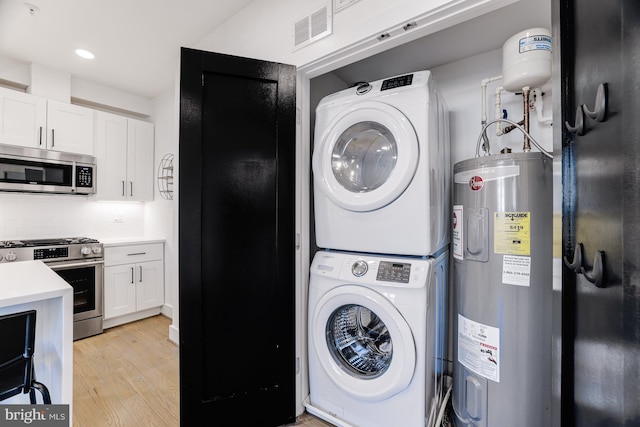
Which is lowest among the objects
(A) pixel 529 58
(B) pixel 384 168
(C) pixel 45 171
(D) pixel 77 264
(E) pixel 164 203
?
(D) pixel 77 264

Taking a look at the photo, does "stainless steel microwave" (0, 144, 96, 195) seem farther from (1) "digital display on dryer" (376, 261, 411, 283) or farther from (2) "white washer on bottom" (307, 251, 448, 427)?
(1) "digital display on dryer" (376, 261, 411, 283)

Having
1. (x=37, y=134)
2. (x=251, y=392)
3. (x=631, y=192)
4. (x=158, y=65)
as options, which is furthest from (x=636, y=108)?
(x=37, y=134)

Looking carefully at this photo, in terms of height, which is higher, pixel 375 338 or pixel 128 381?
pixel 375 338

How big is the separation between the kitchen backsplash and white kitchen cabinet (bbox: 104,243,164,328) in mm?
630

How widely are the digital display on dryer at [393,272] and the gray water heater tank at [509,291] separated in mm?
326

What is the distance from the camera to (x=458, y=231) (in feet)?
4.92

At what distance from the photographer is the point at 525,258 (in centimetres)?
125

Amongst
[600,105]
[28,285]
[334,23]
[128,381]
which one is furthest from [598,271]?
[128,381]

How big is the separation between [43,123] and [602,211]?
4.01 metres

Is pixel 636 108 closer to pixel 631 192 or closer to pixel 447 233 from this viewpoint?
pixel 631 192

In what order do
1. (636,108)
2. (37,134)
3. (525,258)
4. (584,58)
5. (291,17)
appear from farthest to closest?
(37,134) < (291,17) < (525,258) < (584,58) < (636,108)

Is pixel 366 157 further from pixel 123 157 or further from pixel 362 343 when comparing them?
pixel 123 157

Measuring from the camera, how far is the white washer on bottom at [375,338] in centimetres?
131

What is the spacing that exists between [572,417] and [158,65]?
12.1 feet
